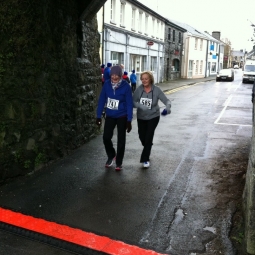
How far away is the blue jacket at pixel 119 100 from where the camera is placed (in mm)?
5848

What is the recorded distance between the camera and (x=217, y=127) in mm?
10781

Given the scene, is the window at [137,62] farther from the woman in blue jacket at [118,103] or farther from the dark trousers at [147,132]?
the woman in blue jacket at [118,103]

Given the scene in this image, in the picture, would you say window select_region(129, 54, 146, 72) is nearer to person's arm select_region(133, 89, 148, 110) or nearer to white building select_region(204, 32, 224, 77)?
person's arm select_region(133, 89, 148, 110)

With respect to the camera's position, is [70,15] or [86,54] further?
[86,54]

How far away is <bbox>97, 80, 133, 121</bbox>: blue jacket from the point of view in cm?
585

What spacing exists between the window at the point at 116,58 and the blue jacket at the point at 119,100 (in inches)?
667

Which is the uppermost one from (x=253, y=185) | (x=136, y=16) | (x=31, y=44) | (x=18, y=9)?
(x=136, y=16)

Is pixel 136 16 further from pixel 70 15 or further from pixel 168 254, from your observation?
pixel 168 254

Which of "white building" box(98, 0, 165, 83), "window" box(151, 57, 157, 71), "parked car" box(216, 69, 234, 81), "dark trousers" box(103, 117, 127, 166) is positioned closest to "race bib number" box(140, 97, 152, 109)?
"dark trousers" box(103, 117, 127, 166)

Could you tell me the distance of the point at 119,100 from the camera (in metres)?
5.86

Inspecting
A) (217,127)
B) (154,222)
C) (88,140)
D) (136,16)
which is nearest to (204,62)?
(136,16)

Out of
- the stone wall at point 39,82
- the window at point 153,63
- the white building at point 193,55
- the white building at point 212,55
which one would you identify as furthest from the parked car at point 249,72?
the stone wall at point 39,82

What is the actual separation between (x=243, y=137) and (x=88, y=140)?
166 inches

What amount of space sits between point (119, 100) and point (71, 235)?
104 inches
